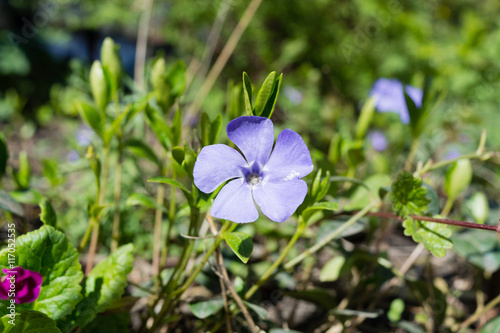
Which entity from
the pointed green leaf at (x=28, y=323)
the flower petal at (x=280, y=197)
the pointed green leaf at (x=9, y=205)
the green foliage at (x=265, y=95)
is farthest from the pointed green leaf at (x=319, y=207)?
the pointed green leaf at (x=9, y=205)

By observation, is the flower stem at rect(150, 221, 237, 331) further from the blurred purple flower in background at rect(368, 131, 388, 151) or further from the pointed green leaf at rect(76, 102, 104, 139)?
the blurred purple flower in background at rect(368, 131, 388, 151)

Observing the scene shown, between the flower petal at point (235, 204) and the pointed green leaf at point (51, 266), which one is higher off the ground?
the flower petal at point (235, 204)

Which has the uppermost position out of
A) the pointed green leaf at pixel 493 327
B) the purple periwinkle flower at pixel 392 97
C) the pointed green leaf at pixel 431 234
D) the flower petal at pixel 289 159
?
the flower petal at pixel 289 159

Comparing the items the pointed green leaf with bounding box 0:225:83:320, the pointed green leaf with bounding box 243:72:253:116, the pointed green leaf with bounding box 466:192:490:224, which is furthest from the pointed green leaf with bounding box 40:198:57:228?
the pointed green leaf with bounding box 466:192:490:224

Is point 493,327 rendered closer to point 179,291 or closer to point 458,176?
point 458,176

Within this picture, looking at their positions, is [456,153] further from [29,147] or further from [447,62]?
[29,147]

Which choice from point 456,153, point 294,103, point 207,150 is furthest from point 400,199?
point 294,103

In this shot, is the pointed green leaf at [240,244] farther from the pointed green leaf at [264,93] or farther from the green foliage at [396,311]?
the green foliage at [396,311]
